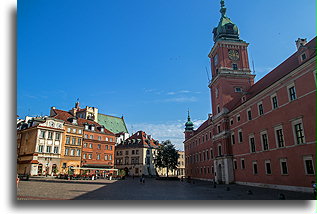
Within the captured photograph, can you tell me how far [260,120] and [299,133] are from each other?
5.57 metres

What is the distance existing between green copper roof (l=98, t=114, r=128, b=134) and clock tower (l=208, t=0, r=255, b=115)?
3765 centimetres

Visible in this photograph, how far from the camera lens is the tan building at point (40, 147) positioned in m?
34.6

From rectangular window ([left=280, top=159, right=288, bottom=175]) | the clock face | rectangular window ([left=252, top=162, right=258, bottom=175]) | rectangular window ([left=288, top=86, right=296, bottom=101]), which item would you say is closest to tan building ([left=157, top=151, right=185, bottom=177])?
the clock face

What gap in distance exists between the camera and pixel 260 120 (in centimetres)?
2195

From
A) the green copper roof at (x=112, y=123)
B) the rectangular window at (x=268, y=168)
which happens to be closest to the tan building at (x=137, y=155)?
the green copper roof at (x=112, y=123)

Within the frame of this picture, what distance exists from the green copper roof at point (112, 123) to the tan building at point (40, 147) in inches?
1041

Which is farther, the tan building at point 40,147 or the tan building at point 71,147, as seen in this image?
the tan building at point 71,147

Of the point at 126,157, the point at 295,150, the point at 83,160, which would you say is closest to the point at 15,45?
the point at 295,150

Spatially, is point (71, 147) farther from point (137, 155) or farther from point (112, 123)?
point (112, 123)

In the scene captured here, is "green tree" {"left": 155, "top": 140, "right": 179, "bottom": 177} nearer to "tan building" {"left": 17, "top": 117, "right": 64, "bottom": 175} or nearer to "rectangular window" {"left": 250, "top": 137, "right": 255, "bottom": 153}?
"tan building" {"left": 17, "top": 117, "right": 64, "bottom": 175}

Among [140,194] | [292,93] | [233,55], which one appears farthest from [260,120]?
[233,55]

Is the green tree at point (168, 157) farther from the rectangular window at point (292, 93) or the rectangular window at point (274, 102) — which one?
the rectangular window at point (292, 93)

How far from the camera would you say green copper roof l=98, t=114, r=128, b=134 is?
6578 cm

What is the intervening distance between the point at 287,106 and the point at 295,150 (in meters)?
3.33
